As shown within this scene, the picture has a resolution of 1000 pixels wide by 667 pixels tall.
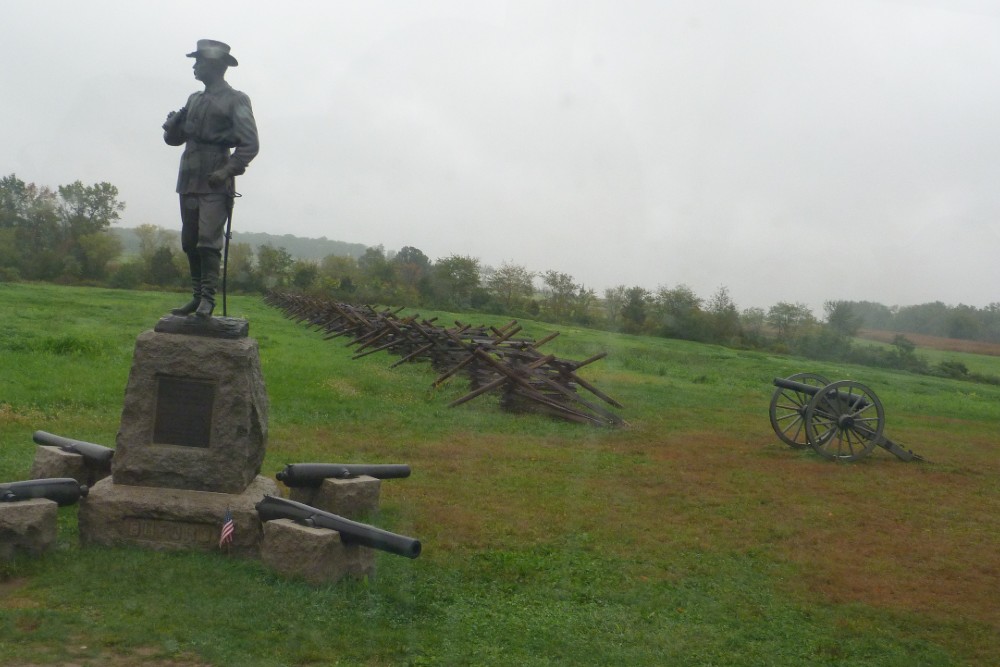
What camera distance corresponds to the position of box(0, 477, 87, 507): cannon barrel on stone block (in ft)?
17.3

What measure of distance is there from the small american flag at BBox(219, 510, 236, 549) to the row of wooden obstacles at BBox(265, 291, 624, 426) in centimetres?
730

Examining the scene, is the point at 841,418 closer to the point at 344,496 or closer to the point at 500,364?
the point at 500,364

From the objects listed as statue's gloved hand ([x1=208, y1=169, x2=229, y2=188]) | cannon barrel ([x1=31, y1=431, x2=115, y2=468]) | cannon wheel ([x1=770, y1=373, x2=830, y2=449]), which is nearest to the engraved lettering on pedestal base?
cannon barrel ([x1=31, y1=431, x2=115, y2=468])

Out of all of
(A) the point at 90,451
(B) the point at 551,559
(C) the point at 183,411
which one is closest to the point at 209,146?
(C) the point at 183,411

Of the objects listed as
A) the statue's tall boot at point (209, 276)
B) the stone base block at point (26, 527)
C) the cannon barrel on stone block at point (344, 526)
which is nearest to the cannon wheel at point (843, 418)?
the cannon barrel on stone block at point (344, 526)

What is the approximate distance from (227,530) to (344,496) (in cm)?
113

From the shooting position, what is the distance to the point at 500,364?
1323cm

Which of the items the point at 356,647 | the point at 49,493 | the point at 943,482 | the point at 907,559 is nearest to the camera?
the point at 356,647

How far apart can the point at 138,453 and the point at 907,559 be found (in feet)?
18.4

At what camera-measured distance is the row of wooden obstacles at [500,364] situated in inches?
504

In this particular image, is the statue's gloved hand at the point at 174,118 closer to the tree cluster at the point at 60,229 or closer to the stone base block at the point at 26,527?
the stone base block at the point at 26,527

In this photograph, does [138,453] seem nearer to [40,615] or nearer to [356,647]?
[40,615]

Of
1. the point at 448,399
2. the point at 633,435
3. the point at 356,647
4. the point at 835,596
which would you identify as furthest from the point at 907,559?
the point at 448,399

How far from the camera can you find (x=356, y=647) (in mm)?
4309
